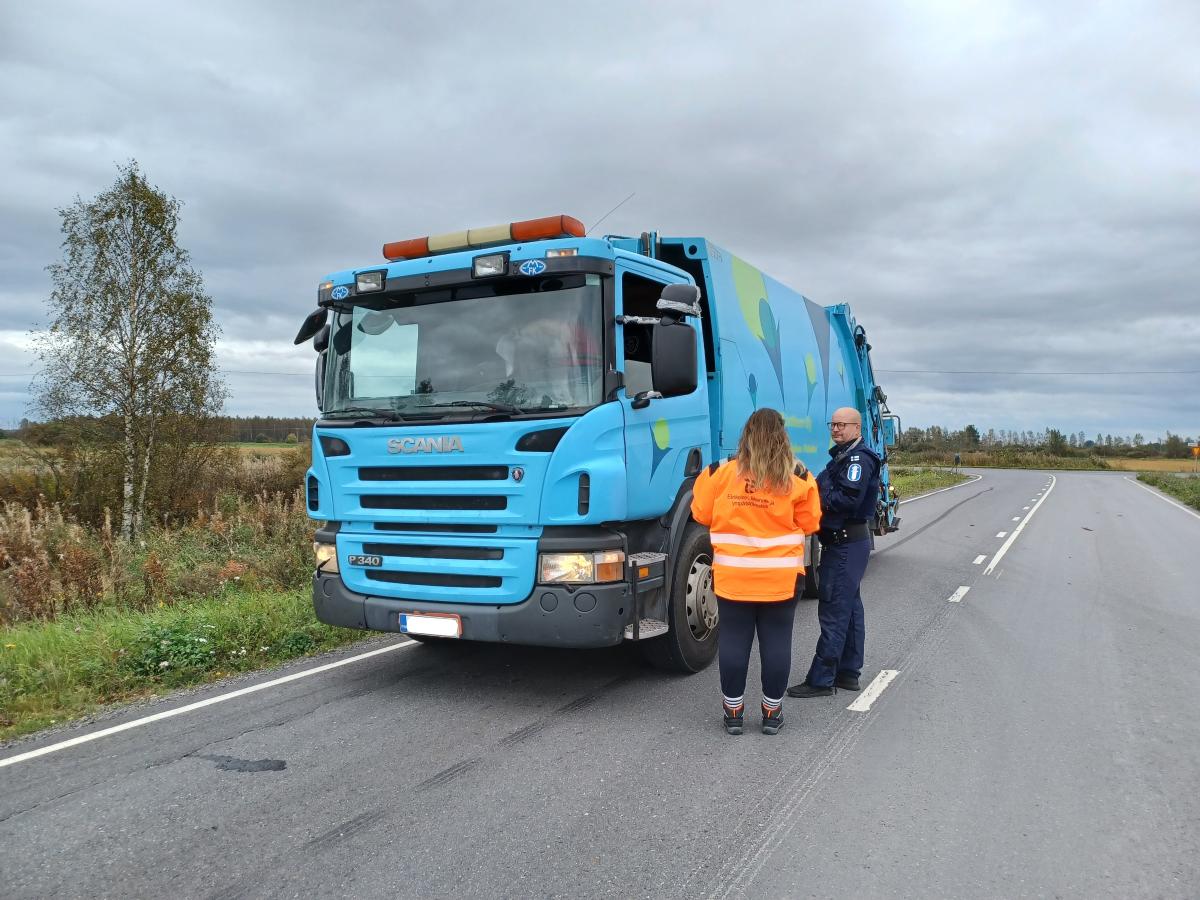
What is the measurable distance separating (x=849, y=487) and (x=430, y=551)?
264 centimetres

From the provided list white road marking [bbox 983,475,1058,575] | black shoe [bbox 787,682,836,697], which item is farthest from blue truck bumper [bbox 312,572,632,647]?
white road marking [bbox 983,475,1058,575]

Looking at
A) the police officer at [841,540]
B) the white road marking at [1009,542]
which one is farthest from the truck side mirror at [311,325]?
the white road marking at [1009,542]

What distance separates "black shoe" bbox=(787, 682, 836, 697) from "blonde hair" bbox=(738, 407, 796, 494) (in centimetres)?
167

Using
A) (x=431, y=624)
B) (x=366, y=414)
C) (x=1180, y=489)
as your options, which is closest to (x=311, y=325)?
(x=366, y=414)

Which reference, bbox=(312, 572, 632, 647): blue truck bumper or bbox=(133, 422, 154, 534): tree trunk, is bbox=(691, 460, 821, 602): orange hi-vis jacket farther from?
bbox=(133, 422, 154, 534): tree trunk

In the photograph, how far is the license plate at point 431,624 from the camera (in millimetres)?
4910

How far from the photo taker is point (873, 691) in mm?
5461

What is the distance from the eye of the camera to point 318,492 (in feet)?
18.1

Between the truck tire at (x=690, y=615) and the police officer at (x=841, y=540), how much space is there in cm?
69

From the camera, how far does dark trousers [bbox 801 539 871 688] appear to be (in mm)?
5258

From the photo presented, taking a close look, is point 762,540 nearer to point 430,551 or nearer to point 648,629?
point 648,629

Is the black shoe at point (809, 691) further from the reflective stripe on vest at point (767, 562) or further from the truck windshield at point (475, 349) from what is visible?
the truck windshield at point (475, 349)

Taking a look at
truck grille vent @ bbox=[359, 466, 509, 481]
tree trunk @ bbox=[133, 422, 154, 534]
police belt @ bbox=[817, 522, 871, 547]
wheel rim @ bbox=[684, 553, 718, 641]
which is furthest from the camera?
tree trunk @ bbox=[133, 422, 154, 534]

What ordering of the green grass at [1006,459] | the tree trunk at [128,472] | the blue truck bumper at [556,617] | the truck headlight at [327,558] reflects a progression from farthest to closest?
the green grass at [1006,459] → the tree trunk at [128,472] → the truck headlight at [327,558] → the blue truck bumper at [556,617]
